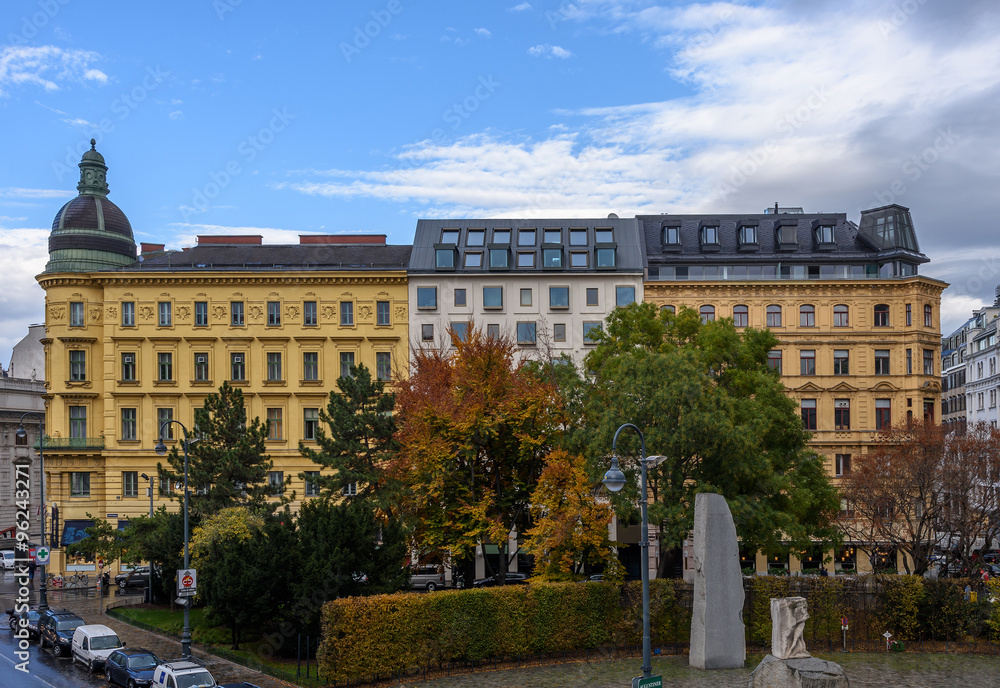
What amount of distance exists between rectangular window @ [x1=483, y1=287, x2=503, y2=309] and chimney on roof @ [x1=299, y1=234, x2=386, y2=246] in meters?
11.1

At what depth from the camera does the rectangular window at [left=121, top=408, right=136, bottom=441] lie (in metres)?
63.7

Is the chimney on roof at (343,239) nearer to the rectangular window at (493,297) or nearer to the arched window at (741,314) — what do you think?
the rectangular window at (493,297)

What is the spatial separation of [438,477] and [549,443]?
17.4 feet

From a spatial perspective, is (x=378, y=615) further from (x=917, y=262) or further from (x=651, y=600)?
(x=917, y=262)

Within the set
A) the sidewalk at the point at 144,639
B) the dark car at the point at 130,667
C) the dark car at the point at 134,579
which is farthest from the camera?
the dark car at the point at 134,579

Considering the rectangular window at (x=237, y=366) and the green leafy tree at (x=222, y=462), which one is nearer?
the green leafy tree at (x=222, y=462)

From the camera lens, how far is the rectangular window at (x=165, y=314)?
6372 cm

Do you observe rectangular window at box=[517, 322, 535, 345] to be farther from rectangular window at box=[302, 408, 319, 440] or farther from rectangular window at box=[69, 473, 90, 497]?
rectangular window at box=[69, 473, 90, 497]

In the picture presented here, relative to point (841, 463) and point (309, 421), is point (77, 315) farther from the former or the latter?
point (841, 463)

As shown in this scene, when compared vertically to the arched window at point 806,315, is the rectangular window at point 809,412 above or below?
below

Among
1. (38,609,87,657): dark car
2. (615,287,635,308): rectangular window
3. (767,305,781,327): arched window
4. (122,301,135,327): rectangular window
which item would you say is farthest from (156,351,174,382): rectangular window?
(767,305,781,327): arched window

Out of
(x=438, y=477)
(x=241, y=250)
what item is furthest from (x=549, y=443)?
(x=241, y=250)

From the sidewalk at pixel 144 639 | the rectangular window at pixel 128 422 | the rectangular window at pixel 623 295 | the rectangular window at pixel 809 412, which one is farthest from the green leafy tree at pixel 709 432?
the rectangular window at pixel 128 422

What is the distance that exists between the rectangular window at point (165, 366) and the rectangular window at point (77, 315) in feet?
21.0
